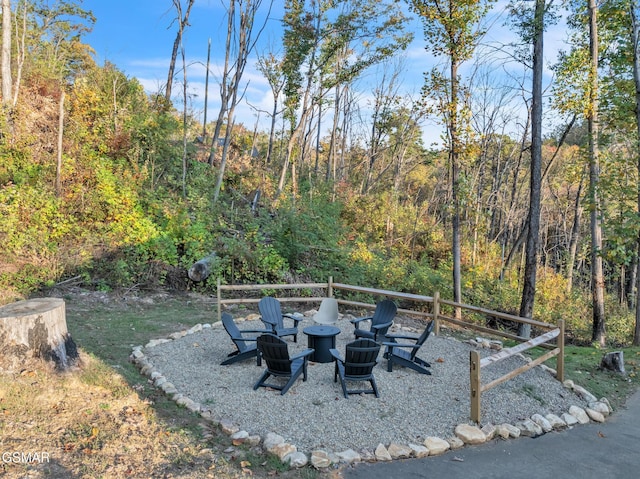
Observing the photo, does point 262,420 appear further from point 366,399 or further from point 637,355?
point 637,355

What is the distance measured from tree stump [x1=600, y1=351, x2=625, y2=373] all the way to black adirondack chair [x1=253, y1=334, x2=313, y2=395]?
5.22 metres

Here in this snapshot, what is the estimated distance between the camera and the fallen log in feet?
33.1

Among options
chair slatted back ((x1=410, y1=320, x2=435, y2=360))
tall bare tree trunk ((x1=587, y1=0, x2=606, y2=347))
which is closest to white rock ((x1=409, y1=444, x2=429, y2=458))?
chair slatted back ((x1=410, y1=320, x2=435, y2=360))

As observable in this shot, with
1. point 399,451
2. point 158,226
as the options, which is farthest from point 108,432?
point 158,226

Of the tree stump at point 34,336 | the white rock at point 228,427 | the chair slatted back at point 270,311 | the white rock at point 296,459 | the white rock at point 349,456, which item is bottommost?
the white rock at point 349,456

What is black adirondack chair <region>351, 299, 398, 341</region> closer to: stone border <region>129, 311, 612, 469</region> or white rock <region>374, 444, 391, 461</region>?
stone border <region>129, 311, 612, 469</region>

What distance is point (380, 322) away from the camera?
7.32 m

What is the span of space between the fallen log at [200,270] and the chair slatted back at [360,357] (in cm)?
600

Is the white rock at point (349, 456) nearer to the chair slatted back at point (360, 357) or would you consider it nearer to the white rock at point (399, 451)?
the white rock at point (399, 451)

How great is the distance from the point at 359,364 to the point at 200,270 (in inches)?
243

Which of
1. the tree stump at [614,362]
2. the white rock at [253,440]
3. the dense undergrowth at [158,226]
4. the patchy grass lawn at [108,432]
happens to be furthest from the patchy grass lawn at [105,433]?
the tree stump at [614,362]

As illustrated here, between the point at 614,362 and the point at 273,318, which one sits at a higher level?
the point at 273,318

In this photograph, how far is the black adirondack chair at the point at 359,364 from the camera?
4.97 metres

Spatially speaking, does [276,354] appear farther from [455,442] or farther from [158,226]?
[158,226]
